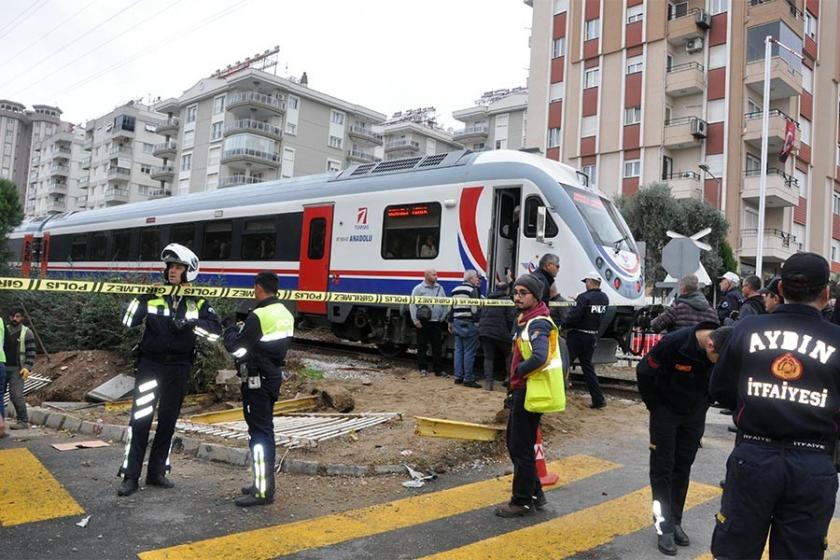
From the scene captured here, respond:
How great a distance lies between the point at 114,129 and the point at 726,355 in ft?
275

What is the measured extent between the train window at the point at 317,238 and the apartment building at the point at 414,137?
5650cm

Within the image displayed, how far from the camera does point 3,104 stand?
102 metres

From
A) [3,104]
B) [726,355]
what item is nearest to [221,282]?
[726,355]

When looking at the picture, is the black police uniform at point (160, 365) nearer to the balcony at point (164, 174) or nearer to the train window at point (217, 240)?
the train window at point (217, 240)

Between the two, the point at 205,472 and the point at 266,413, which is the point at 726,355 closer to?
the point at 266,413

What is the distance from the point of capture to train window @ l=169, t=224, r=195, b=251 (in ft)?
49.8

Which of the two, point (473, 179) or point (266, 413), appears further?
point (473, 179)

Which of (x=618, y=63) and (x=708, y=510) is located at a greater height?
(x=618, y=63)

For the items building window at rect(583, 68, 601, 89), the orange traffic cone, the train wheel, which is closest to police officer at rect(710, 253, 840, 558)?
the orange traffic cone

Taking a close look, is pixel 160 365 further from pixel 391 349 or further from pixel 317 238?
pixel 317 238

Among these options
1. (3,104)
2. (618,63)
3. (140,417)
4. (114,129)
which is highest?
(3,104)

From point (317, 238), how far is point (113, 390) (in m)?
5.37

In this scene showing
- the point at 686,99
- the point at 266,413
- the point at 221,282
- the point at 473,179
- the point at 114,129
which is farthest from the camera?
the point at 114,129

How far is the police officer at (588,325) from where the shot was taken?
320 inches
